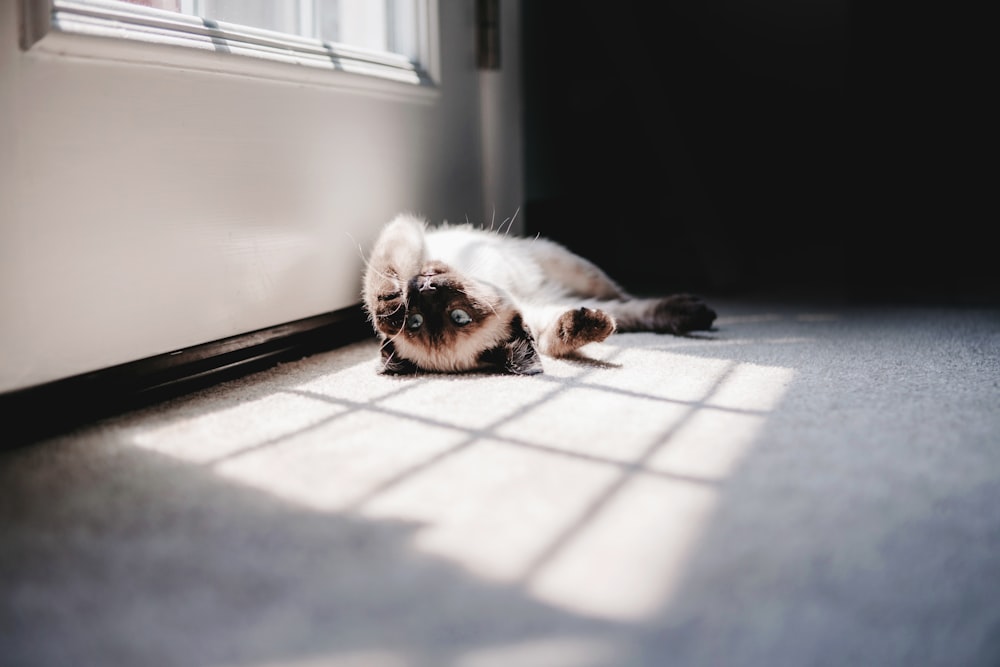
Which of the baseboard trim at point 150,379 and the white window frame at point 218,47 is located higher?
the white window frame at point 218,47

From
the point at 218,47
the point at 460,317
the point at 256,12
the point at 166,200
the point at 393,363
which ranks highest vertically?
the point at 256,12

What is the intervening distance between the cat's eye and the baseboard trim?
0.47m

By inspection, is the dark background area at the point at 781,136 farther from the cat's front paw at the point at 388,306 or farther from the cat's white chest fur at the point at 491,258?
the cat's front paw at the point at 388,306

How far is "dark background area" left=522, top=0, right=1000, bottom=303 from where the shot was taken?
3.35 m

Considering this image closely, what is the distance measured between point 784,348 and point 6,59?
170 cm

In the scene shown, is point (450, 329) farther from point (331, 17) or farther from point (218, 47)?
point (331, 17)

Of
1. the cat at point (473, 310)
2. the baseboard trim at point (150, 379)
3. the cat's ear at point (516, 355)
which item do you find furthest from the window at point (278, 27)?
the cat's ear at point (516, 355)

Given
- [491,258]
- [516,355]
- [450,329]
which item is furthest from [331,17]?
[516,355]

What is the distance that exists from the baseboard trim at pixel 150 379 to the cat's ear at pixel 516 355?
519 mm

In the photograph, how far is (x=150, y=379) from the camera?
5.32 feet

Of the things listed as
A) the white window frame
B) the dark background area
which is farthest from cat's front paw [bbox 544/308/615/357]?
the dark background area

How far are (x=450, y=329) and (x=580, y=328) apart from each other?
305mm

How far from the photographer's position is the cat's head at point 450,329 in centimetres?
A: 183

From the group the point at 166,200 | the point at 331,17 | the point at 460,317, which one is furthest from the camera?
the point at 331,17
